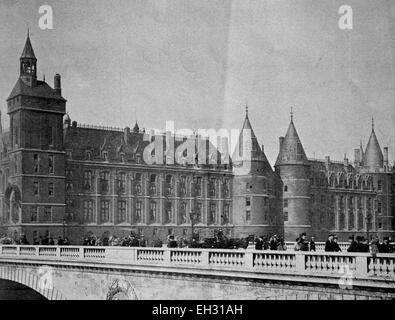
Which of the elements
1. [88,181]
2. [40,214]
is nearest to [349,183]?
[88,181]

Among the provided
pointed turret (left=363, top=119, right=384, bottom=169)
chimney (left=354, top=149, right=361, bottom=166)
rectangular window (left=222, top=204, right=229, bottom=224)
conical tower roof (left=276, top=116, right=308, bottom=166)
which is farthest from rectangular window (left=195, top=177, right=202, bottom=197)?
chimney (left=354, top=149, right=361, bottom=166)

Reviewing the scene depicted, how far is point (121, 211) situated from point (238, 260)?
130ft

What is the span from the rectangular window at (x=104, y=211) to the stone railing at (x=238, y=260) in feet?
92.1

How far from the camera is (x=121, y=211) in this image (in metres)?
57.1

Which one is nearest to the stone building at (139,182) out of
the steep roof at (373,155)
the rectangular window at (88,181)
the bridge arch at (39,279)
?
the rectangular window at (88,181)

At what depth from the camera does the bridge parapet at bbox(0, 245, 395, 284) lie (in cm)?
1519

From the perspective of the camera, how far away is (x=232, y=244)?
25.7 meters

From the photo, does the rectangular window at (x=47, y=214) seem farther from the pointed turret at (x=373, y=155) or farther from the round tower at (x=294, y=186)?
the pointed turret at (x=373, y=155)

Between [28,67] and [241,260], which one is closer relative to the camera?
[241,260]

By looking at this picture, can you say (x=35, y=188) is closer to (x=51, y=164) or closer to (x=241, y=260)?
(x=51, y=164)

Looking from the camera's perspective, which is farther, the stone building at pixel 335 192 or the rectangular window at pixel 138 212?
the stone building at pixel 335 192

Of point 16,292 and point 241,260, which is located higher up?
point 241,260

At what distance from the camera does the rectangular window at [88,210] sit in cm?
5419

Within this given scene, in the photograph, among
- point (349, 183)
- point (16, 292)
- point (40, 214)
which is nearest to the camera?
point (16, 292)
